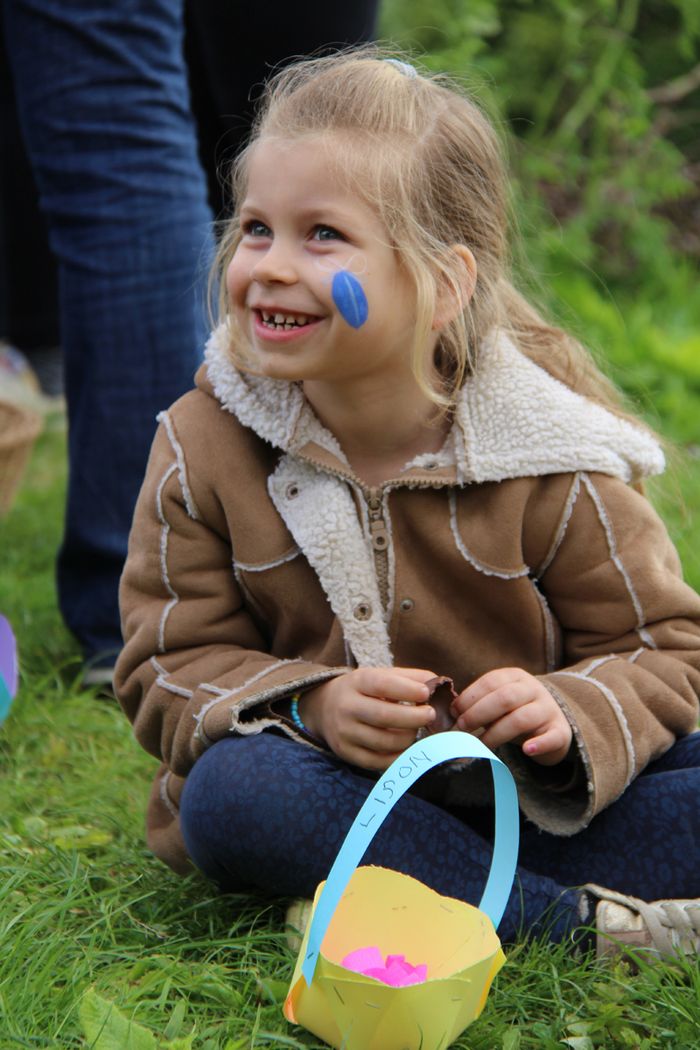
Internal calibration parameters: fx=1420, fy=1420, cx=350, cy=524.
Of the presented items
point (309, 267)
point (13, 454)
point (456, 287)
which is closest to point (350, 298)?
point (309, 267)

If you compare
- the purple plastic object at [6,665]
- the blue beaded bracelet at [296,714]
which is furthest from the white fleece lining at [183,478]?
the purple plastic object at [6,665]

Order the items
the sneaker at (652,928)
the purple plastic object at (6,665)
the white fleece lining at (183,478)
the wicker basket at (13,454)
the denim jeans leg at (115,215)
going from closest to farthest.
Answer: the sneaker at (652,928) → the white fleece lining at (183,478) → the purple plastic object at (6,665) → the denim jeans leg at (115,215) → the wicker basket at (13,454)

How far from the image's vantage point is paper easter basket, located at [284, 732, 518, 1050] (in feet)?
4.11

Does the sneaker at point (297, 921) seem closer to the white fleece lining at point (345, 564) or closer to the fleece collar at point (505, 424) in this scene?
the white fleece lining at point (345, 564)

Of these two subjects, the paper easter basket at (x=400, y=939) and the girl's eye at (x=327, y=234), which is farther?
the girl's eye at (x=327, y=234)

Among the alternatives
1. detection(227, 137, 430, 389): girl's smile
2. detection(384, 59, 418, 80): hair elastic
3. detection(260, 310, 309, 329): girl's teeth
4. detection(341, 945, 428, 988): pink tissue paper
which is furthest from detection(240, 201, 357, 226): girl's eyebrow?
detection(341, 945, 428, 988): pink tissue paper

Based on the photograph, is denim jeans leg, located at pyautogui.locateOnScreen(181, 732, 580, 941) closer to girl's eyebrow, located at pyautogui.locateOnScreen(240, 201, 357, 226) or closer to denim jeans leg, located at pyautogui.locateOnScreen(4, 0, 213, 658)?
girl's eyebrow, located at pyautogui.locateOnScreen(240, 201, 357, 226)

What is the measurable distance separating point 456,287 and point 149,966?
0.83m

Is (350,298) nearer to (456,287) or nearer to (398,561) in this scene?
(456,287)

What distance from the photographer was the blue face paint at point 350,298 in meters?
1.56

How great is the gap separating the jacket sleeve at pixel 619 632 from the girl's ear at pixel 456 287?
9.6 inches

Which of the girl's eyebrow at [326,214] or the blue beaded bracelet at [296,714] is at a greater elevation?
the girl's eyebrow at [326,214]

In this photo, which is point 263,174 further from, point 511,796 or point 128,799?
point 128,799

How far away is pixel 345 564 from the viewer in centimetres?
165
